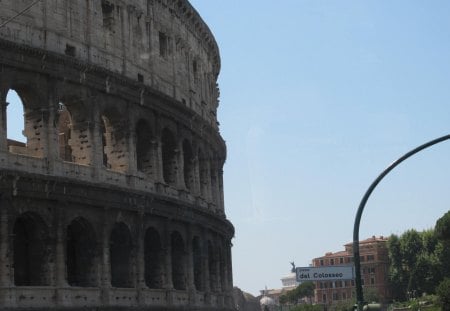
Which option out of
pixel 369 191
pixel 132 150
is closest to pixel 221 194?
pixel 132 150

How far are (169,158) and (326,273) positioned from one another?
6.95m

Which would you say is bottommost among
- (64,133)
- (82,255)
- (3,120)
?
(82,255)

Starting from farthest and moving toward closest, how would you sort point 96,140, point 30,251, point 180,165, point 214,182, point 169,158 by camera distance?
point 214,182 → point 169,158 → point 180,165 → point 96,140 → point 30,251

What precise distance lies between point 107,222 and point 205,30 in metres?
12.8

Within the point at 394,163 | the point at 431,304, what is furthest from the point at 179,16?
the point at 431,304

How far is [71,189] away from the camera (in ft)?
82.1

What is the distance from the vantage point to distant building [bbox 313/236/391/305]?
342 feet

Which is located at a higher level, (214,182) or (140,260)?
(214,182)

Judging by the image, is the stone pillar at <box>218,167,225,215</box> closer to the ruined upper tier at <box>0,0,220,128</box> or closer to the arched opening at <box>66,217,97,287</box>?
the ruined upper tier at <box>0,0,220,128</box>

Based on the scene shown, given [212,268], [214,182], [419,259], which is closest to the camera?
[212,268]

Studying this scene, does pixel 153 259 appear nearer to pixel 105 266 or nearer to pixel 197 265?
pixel 197 265

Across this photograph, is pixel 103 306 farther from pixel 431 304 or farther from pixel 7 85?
pixel 431 304

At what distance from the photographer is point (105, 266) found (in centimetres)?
2606

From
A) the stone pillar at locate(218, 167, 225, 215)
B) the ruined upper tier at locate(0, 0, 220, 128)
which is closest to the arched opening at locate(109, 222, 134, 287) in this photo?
the ruined upper tier at locate(0, 0, 220, 128)
